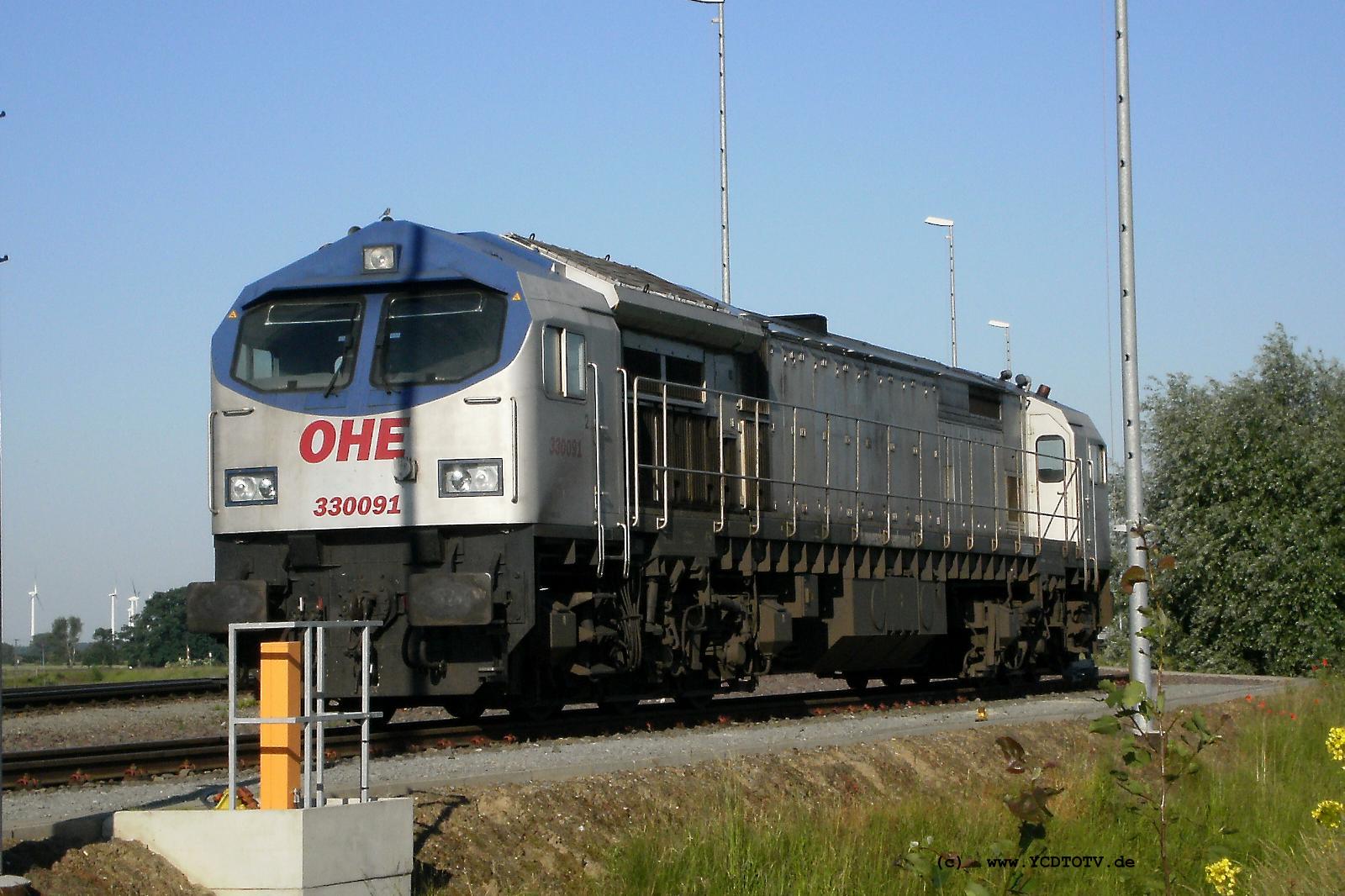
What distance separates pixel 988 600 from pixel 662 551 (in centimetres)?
837

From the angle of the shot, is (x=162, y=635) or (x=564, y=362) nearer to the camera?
(x=564, y=362)

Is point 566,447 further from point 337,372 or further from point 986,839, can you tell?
point 986,839

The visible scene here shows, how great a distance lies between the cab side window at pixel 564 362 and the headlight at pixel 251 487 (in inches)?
90.4

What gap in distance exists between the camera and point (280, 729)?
24.6 ft

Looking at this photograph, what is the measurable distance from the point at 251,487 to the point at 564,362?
2667mm

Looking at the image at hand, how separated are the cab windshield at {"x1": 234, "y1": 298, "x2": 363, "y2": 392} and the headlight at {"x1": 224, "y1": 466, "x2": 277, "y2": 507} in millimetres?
676

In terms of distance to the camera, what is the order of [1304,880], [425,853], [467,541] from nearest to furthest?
[425,853]
[1304,880]
[467,541]

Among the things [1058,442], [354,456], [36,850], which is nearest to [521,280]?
[354,456]

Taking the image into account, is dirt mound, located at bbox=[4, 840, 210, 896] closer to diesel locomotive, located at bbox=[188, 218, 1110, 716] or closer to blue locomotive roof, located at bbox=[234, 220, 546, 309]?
diesel locomotive, located at bbox=[188, 218, 1110, 716]

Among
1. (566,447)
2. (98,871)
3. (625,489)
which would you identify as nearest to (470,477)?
(566,447)

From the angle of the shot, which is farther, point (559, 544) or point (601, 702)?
point (601, 702)

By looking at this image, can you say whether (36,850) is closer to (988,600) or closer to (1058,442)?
(988,600)

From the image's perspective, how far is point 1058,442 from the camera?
2278 centimetres

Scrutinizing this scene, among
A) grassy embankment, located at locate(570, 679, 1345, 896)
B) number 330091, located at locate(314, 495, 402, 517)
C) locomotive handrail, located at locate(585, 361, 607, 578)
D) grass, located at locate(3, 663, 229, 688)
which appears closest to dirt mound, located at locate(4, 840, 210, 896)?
grassy embankment, located at locate(570, 679, 1345, 896)
